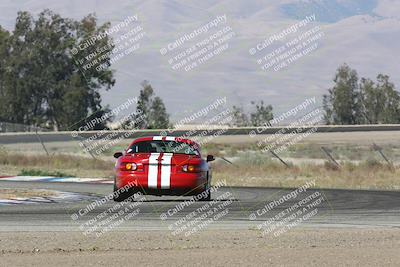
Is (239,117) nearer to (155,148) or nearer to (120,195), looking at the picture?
(155,148)

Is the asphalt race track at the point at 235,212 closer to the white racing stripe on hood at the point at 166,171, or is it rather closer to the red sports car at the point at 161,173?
the red sports car at the point at 161,173

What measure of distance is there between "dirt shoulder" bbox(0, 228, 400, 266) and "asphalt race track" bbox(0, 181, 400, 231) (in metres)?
1.13

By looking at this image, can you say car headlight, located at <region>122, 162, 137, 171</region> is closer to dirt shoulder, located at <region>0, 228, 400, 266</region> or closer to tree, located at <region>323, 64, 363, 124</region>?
dirt shoulder, located at <region>0, 228, 400, 266</region>

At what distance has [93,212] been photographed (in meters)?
14.9

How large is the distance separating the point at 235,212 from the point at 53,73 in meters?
61.7

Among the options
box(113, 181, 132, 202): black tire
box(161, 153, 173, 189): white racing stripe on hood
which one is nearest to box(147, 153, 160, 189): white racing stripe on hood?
box(161, 153, 173, 189): white racing stripe on hood

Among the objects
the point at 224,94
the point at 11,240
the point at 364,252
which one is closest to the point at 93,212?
the point at 11,240

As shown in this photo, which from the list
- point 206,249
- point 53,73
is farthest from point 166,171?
point 53,73

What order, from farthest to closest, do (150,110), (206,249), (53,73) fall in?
1. (150,110)
2. (53,73)
3. (206,249)

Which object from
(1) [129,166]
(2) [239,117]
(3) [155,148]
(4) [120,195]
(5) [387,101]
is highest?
(5) [387,101]

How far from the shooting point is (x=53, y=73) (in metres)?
75.6

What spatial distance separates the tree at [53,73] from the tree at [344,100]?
1083 inches

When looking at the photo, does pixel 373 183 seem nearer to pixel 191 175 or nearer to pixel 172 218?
pixel 191 175

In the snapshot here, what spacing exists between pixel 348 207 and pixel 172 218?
14.0ft
